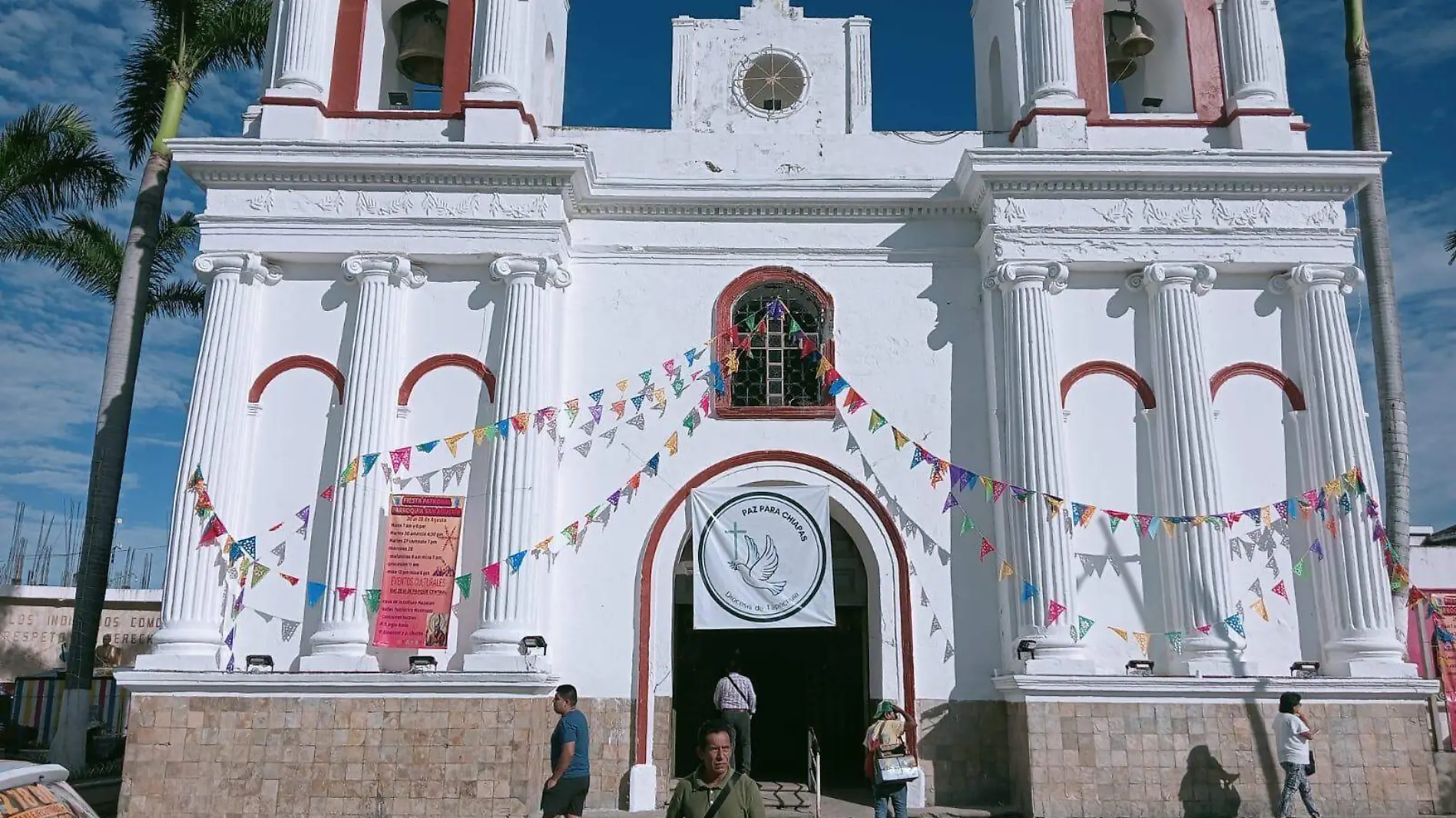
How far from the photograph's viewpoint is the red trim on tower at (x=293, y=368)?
1288 cm

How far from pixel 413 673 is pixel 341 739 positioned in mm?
966

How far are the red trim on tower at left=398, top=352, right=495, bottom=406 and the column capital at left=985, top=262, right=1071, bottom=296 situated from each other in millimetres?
6055

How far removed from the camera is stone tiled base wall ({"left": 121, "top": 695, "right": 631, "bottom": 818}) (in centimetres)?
1130

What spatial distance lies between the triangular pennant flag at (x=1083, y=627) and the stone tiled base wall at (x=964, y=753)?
44.4 inches

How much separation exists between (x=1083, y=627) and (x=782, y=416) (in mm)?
4127

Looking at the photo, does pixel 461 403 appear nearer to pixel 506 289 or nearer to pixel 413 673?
pixel 506 289

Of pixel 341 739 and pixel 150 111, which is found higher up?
pixel 150 111

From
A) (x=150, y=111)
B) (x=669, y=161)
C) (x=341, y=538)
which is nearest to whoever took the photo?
(x=341, y=538)

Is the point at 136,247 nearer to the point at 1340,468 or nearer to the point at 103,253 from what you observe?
the point at 103,253

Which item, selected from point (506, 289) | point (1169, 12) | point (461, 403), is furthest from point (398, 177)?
point (1169, 12)

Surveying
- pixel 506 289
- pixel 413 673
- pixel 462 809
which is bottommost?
pixel 462 809

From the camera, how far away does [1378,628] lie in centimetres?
1196

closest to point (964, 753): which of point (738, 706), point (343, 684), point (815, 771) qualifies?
point (815, 771)

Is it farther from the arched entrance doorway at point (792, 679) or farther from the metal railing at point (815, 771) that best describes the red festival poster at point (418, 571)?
the metal railing at point (815, 771)
